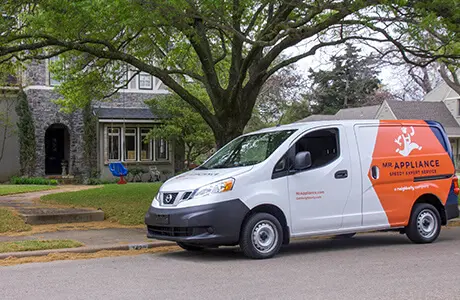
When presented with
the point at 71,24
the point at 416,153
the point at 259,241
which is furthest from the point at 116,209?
the point at 416,153

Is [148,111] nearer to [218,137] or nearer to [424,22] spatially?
[218,137]

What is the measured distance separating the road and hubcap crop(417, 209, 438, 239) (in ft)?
1.41

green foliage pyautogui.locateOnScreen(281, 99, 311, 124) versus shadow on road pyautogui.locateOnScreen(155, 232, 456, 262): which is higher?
green foliage pyautogui.locateOnScreen(281, 99, 311, 124)

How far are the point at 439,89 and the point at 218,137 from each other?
34882 millimetres

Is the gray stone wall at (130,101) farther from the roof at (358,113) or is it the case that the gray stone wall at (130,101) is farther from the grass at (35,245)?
the grass at (35,245)

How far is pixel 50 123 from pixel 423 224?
2174 cm

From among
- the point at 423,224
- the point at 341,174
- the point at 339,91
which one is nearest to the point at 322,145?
the point at 341,174

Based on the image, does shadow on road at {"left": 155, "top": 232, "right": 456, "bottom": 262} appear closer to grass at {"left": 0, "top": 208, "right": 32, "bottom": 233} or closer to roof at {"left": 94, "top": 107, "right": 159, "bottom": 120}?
grass at {"left": 0, "top": 208, "right": 32, "bottom": 233}

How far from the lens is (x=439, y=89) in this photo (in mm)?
45062

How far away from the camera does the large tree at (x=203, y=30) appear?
11984mm

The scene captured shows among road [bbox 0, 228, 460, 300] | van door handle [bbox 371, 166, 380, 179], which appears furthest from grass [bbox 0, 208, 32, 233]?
van door handle [bbox 371, 166, 380, 179]

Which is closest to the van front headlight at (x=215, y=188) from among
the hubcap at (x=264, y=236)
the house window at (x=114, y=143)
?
the hubcap at (x=264, y=236)

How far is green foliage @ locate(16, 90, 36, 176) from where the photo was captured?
26.9 meters

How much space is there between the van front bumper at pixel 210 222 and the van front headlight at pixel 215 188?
6.9 inches
